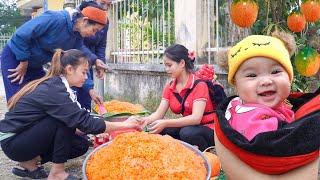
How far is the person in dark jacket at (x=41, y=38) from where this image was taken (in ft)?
12.5

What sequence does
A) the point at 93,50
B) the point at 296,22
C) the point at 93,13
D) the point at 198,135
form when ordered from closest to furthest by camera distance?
the point at 198,135
the point at 296,22
the point at 93,13
the point at 93,50

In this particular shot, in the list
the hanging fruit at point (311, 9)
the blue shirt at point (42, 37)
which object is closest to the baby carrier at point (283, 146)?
the hanging fruit at point (311, 9)

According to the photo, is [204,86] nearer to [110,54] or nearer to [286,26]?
[286,26]

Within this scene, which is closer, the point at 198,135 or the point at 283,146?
the point at 283,146

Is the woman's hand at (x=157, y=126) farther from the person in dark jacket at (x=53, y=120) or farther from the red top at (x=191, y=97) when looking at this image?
the red top at (x=191, y=97)

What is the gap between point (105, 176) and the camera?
207 cm

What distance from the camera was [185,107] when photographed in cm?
356

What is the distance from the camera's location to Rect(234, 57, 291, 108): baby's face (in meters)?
1.92

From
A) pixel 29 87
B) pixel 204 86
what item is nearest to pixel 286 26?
pixel 204 86

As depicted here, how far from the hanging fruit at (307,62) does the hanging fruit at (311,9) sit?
0.28 m

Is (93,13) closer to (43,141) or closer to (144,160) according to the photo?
(43,141)

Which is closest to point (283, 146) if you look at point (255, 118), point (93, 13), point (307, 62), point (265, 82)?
point (255, 118)

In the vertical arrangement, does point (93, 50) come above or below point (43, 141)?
above

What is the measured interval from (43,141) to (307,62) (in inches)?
84.8
